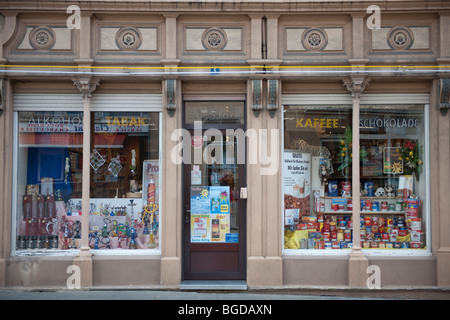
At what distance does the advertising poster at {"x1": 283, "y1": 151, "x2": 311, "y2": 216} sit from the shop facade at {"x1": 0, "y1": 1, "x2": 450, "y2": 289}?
27 millimetres

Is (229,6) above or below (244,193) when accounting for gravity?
above

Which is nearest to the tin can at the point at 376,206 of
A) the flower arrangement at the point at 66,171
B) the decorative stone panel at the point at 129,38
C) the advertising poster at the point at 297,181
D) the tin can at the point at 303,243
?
the advertising poster at the point at 297,181

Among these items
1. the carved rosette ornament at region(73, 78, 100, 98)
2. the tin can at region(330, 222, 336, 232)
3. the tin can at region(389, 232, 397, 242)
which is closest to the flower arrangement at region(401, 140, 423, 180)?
the tin can at region(389, 232, 397, 242)

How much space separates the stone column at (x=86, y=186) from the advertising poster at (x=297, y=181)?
3.40 m

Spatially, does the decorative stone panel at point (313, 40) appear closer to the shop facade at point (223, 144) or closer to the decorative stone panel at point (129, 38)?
the shop facade at point (223, 144)

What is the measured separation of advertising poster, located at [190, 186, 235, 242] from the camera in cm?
736

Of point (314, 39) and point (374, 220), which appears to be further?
point (374, 220)

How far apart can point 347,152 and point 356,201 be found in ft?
2.93

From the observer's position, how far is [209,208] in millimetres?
7395

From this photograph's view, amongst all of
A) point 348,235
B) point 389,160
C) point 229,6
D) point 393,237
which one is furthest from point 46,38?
point 393,237

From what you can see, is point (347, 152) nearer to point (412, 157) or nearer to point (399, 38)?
point (412, 157)

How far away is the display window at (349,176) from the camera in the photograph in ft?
24.3

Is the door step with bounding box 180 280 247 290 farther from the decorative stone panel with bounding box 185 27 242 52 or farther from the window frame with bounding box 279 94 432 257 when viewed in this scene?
the decorative stone panel with bounding box 185 27 242 52

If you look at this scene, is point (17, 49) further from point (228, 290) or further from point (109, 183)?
point (228, 290)
